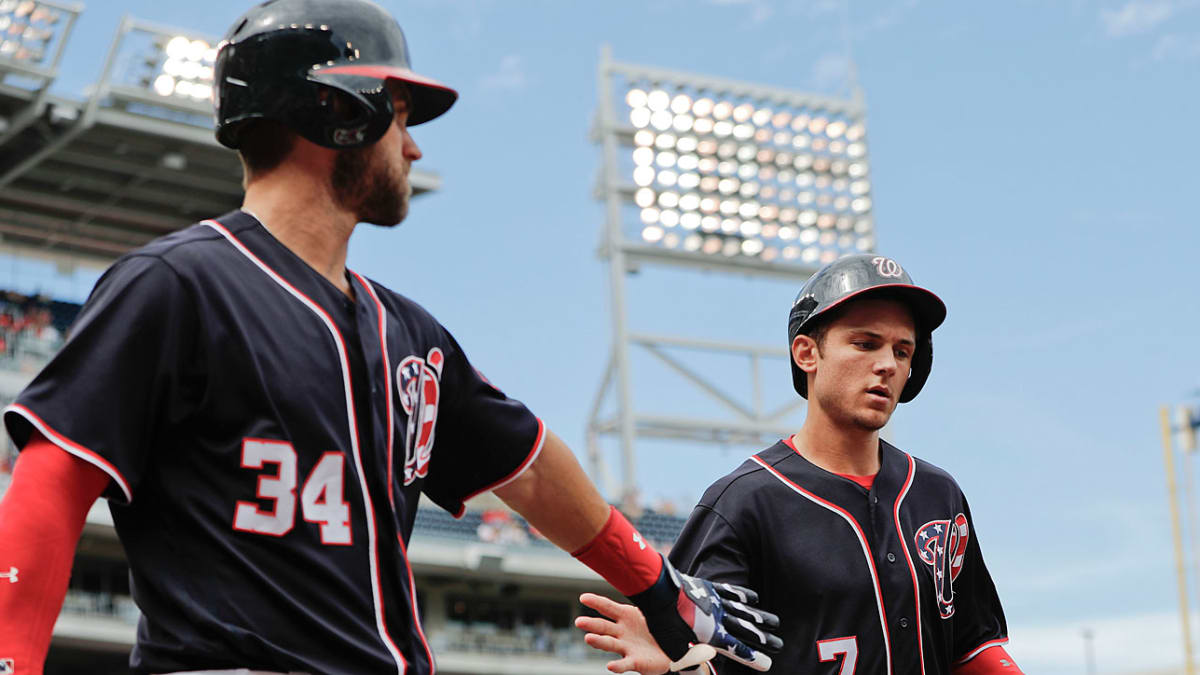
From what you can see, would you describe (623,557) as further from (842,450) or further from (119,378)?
(842,450)

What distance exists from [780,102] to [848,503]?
3982cm

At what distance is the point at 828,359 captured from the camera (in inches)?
198

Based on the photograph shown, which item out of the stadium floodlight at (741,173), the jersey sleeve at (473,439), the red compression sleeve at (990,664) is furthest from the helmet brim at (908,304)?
the stadium floodlight at (741,173)

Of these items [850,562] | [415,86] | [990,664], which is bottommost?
[990,664]

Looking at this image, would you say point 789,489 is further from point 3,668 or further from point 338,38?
point 3,668

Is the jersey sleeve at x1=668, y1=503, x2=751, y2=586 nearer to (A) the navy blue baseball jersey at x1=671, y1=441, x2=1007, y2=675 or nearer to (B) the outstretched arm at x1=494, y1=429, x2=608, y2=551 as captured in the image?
(A) the navy blue baseball jersey at x1=671, y1=441, x2=1007, y2=675

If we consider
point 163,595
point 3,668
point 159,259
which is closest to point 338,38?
point 159,259

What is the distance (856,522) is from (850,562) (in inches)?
6.9

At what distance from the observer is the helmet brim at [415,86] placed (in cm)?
292

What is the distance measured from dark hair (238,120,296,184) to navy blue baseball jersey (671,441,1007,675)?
2182 millimetres

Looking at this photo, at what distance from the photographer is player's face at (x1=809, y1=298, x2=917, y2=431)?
4918 millimetres

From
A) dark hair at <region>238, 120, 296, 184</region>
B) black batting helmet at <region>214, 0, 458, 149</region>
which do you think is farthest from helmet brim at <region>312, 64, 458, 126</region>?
dark hair at <region>238, 120, 296, 184</region>

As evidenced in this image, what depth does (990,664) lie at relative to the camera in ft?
16.0

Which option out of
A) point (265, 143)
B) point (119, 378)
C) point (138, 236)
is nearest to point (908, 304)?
point (265, 143)
